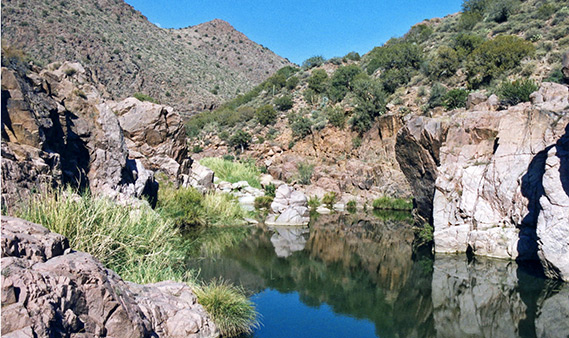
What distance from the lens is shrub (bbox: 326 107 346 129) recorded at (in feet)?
119

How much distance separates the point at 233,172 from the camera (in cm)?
3297

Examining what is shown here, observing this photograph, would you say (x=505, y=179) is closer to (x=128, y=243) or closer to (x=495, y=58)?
(x=128, y=243)

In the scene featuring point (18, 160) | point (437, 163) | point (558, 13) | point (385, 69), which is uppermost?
point (558, 13)

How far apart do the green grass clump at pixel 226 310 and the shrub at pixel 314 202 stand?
68.9ft

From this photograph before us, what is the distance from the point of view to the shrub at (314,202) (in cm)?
2924

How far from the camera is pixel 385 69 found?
42156mm

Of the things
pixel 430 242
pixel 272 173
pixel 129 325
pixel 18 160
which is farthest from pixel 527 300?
pixel 272 173

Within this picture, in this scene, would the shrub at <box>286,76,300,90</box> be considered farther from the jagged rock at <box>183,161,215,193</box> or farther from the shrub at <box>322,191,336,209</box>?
the jagged rock at <box>183,161,215,193</box>

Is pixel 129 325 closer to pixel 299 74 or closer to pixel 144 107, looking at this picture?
pixel 144 107

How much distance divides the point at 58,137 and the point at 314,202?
63.3ft

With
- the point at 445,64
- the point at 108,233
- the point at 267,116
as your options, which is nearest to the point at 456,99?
the point at 445,64

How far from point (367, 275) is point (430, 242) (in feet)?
17.4

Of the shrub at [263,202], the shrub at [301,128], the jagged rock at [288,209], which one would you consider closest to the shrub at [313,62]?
the shrub at [301,128]

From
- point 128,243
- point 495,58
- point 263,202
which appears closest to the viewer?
point 128,243
